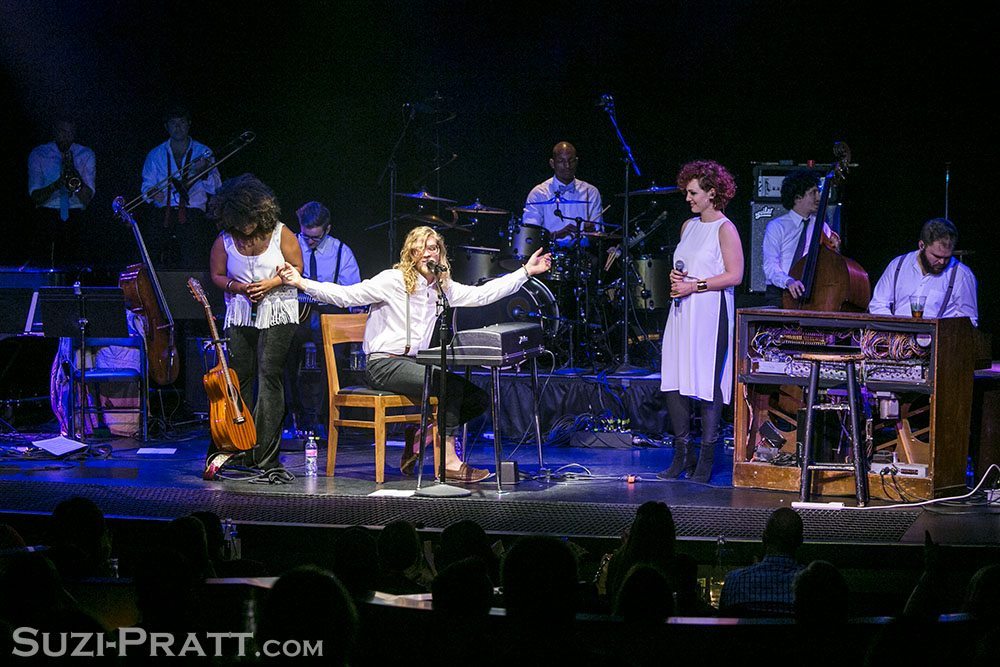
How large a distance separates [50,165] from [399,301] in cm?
559

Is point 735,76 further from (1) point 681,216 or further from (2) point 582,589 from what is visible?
(2) point 582,589

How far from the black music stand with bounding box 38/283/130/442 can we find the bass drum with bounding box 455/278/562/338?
2989 millimetres

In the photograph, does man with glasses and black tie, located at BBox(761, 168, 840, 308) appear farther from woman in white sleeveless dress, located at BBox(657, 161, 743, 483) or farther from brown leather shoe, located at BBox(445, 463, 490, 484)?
brown leather shoe, located at BBox(445, 463, 490, 484)

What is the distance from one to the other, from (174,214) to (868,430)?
693 centimetres

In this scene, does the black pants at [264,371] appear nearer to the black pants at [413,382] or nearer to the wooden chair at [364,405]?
the wooden chair at [364,405]

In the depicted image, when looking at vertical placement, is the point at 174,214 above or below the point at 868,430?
above

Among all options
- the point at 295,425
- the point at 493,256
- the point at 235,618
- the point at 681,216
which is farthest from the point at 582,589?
the point at 681,216

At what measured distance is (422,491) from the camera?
617 centimetres

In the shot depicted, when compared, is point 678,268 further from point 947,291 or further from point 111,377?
point 111,377

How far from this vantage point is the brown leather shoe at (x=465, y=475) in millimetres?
6641

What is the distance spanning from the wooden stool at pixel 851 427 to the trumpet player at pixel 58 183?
7.46 metres

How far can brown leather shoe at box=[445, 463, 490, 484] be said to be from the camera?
664 cm

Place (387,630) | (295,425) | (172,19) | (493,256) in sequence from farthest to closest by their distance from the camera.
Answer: (172,19) → (493,256) → (295,425) → (387,630)

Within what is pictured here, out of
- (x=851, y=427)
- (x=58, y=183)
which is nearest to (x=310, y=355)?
(x=58, y=183)
